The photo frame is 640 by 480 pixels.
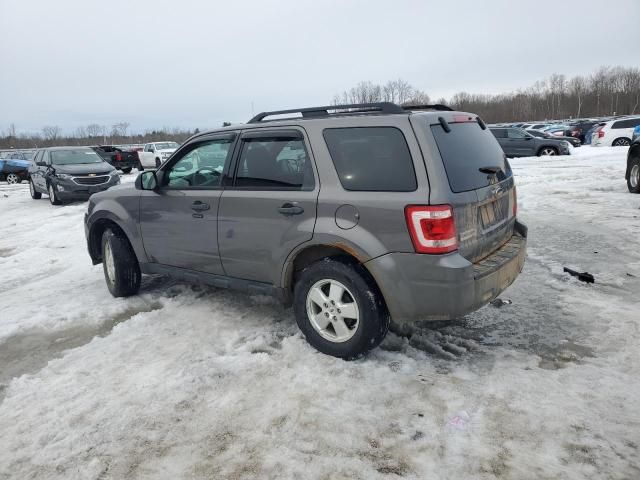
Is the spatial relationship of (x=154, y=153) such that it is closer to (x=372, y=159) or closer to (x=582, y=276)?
(x=582, y=276)

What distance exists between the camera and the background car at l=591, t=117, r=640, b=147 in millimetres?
22656

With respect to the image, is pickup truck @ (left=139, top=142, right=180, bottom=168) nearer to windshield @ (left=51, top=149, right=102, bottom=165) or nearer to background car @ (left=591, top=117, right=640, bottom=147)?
windshield @ (left=51, top=149, right=102, bottom=165)

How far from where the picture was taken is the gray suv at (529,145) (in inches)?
846

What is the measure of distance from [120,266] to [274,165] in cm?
233

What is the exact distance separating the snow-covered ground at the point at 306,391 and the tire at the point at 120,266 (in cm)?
19

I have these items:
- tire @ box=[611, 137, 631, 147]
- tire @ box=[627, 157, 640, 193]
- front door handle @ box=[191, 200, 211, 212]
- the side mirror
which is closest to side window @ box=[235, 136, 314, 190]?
front door handle @ box=[191, 200, 211, 212]

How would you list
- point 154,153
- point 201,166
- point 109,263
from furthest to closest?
point 154,153 < point 109,263 < point 201,166

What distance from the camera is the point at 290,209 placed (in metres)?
3.59

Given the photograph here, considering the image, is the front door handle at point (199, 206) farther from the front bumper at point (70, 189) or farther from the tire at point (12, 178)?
the tire at point (12, 178)

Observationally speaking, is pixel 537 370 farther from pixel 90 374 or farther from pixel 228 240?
pixel 90 374

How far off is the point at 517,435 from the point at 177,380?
2249 mm

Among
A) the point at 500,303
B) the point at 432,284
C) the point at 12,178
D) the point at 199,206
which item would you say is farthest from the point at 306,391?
the point at 12,178

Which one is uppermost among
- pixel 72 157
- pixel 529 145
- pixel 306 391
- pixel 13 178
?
pixel 72 157

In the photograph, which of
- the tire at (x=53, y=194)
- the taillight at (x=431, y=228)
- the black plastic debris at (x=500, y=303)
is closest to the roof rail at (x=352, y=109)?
the taillight at (x=431, y=228)
